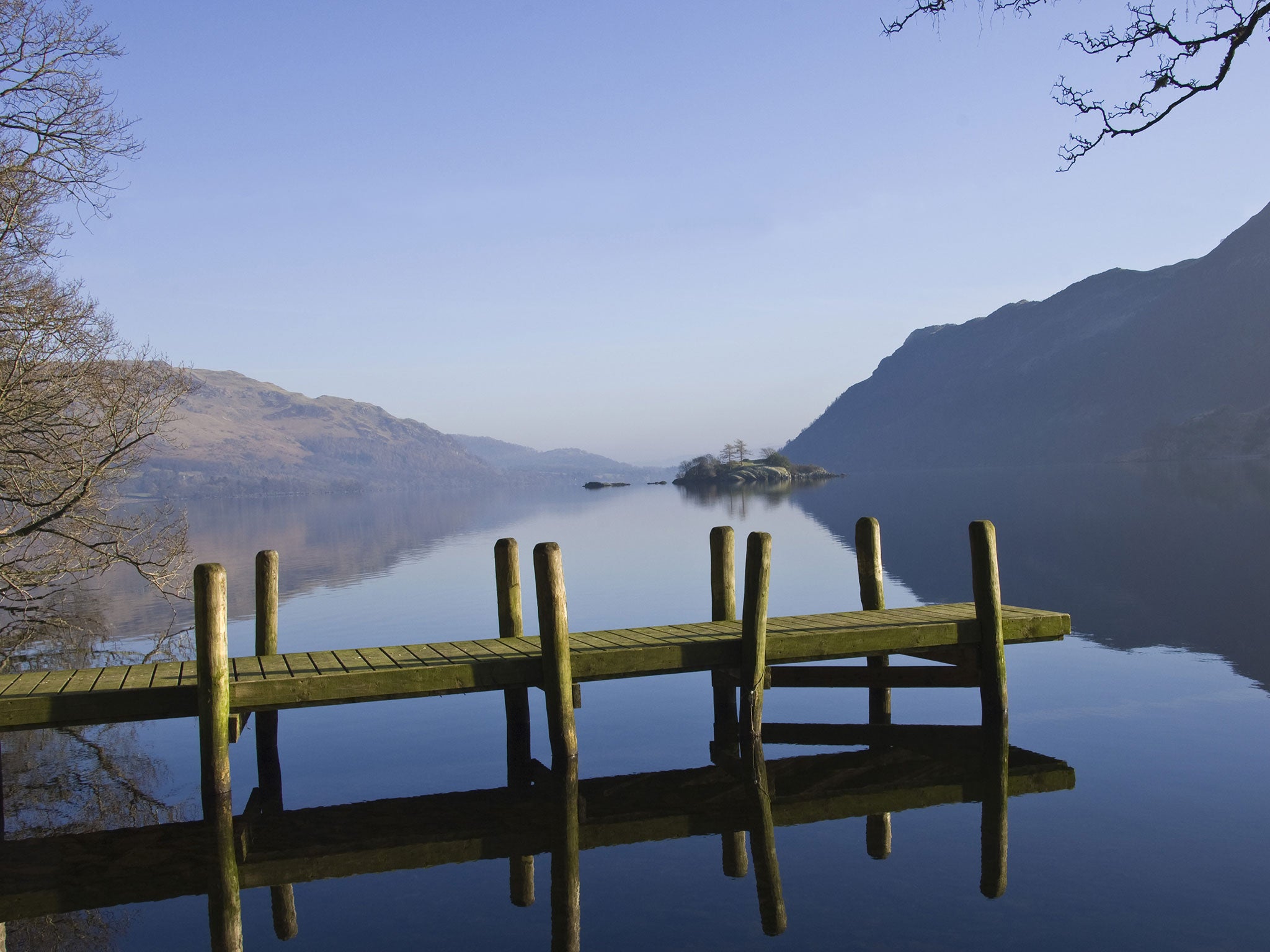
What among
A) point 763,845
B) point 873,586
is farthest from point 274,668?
point 873,586

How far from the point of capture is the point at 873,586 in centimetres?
1559

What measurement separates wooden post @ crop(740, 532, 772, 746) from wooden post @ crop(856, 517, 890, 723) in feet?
→ 9.95

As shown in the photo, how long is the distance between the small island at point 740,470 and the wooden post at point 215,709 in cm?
13664

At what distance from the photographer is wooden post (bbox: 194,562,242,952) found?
422 inches

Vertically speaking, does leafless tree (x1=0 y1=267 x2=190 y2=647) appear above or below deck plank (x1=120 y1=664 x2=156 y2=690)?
above

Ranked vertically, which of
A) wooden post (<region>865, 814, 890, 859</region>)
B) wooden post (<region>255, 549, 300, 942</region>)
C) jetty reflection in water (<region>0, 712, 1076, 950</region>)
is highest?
wooden post (<region>255, 549, 300, 942</region>)

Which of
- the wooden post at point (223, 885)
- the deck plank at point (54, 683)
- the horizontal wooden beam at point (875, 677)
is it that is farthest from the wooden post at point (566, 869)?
the deck plank at point (54, 683)

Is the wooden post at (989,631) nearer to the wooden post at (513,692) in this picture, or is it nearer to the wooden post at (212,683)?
the wooden post at (513,692)

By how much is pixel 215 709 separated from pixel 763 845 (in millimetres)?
5694

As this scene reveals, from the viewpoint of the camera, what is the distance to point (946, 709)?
16.2 m

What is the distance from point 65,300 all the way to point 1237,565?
31.9 meters

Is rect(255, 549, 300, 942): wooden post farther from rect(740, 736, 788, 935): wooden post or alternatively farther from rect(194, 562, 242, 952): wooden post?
rect(740, 736, 788, 935): wooden post

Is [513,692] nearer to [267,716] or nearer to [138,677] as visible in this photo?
[267,716]

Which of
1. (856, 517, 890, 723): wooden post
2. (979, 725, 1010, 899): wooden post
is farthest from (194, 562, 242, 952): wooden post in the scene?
(856, 517, 890, 723): wooden post
